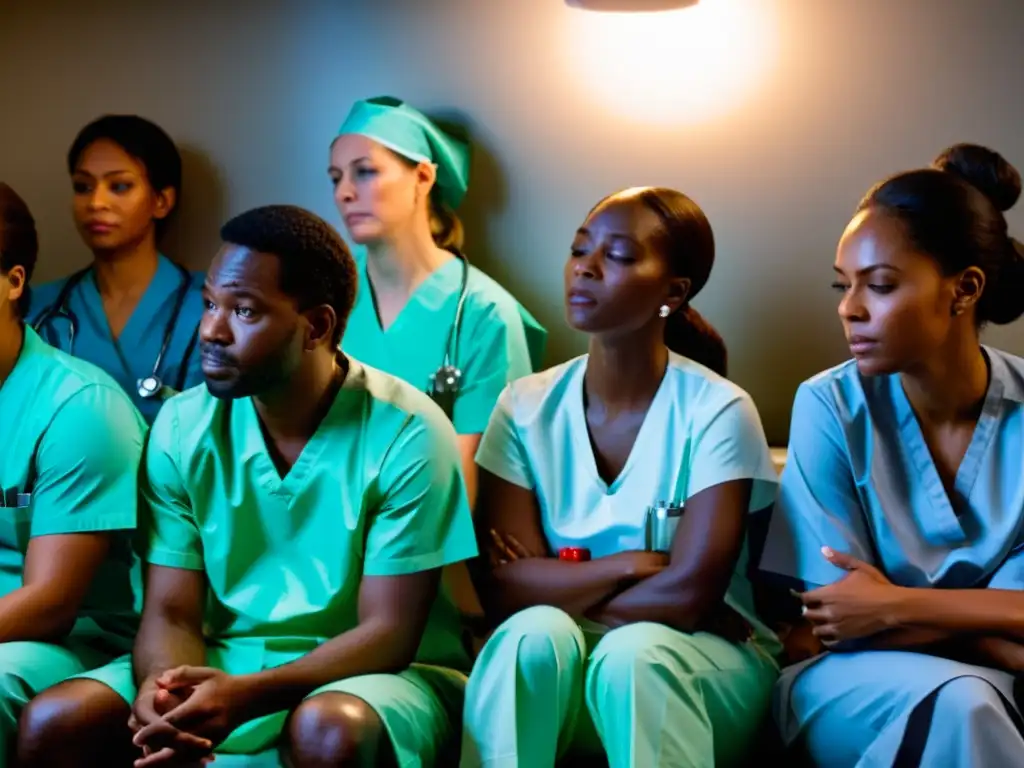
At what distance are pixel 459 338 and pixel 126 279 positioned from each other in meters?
0.68

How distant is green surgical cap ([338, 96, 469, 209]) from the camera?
2314 mm

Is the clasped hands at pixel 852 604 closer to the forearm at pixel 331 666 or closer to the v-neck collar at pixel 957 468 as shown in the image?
the v-neck collar at pixel 957 468

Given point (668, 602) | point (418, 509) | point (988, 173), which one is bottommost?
point (668, 602)

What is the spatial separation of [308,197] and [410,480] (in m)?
1.08

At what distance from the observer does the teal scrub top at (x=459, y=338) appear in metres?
2.21

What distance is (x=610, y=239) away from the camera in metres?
1.84

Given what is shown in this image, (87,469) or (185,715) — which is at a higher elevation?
(87,469)

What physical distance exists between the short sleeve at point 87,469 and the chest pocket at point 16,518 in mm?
17

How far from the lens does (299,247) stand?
65.1 inches

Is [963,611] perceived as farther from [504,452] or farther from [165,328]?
[165,328]

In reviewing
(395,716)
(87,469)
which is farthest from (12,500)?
(395,716)

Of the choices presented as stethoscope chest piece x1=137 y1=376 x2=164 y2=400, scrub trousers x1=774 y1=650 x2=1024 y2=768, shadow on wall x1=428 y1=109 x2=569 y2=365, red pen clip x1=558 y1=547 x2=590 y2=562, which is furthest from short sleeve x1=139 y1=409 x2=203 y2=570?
shadow on wall x1=428 y1=109 x2=569 y2=365

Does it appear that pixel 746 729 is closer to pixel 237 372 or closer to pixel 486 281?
pixel 237 372

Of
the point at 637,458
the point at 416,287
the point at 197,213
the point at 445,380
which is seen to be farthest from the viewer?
the point at 197,213
